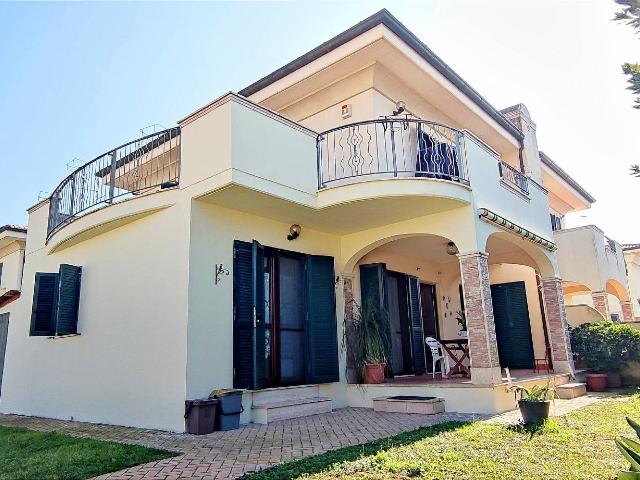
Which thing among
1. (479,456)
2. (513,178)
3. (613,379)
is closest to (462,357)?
(613,379)

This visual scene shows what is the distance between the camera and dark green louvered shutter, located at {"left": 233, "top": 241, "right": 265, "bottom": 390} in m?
8.16

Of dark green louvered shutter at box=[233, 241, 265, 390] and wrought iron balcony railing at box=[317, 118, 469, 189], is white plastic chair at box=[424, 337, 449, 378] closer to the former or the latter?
wrought iron balcony railing at box=[317, 118, 469, 189]

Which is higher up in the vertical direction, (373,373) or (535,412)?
(373,373)

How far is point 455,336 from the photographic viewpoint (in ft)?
47.2

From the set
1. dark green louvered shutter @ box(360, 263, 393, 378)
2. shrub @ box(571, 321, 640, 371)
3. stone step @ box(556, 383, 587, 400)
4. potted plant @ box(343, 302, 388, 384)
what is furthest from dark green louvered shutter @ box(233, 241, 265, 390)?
shrub @ box(571, 321, 640, 371)

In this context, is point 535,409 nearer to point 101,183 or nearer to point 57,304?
point 101,183

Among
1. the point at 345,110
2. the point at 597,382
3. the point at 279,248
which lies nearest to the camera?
the point at 279,248

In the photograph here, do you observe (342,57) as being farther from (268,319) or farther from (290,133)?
(268,319)

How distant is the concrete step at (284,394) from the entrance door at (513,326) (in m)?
6.74

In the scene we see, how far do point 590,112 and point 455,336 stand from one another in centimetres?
1129

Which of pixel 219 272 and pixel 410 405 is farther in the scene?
pixel 410 405

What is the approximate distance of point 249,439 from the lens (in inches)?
262

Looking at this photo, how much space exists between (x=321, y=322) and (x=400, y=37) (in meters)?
6.05

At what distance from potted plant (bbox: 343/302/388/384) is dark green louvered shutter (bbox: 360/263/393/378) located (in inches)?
6.2
